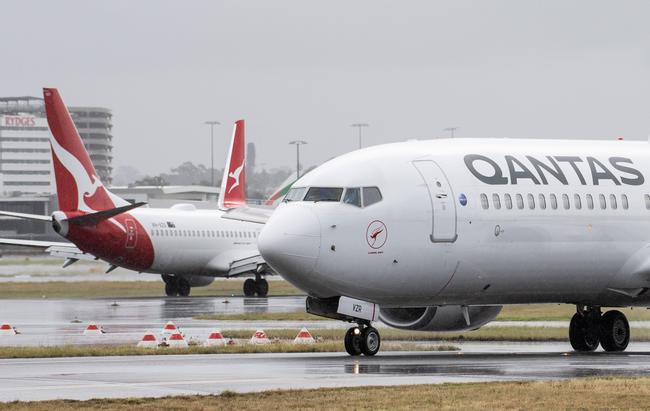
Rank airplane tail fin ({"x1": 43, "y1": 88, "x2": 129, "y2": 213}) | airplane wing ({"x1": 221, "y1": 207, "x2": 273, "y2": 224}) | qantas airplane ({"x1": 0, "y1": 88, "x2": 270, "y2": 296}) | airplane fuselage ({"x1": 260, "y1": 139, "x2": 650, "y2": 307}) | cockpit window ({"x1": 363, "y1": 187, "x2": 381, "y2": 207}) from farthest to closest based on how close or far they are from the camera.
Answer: airplane wing ({"x1": 221, "y1": 207, "x2": 273, "y2": 224}) < qantas airplane ({"x1": 0, "y1": 88, "x2": 270, "y2": 296}) < airplane tail fin ({"x1": 43, "y1": 88, "x2": 129, "y2": 213}) < cockpit window ({"x1": 363, "y1": 187, "x2": 381, "y2": 207}) < airplane fuselage ({"x1": 260, "y1": 139, "x2": 650, "y2": 307})

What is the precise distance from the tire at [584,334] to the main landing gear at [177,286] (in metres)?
41.1

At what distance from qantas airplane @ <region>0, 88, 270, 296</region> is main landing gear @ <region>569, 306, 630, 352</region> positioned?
101ft

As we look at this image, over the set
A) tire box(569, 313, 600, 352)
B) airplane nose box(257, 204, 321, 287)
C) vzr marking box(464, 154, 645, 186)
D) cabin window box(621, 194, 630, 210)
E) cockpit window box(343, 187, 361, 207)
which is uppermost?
vzr marking box(464, 154, 645, 186)

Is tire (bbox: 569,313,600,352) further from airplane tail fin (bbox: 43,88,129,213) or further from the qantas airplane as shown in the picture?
airplane tail fin (bbox: 43,88,129,213)

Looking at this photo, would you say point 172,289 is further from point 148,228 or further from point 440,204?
point 440,204

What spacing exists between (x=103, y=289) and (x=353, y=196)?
4786 centimetres

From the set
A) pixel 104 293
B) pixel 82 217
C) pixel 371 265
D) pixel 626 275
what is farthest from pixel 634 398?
pixel 104 293

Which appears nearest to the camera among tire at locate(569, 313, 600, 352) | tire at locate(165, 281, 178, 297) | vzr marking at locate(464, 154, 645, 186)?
vzr marking at locate(464, 154, 645, 186)

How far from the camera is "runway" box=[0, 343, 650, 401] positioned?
19844 millimetres

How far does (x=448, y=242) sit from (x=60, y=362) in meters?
7.64

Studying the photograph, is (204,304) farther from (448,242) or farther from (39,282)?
(448,242)

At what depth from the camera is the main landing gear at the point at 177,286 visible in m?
70.0

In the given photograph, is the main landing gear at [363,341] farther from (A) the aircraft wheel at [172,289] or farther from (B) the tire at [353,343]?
(A) the aircraft wheel at [172,289]

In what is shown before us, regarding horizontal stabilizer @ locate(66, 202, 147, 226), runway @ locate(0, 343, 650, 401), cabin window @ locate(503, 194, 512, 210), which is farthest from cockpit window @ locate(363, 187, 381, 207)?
horizontal stabilizer @ locate(66, 202, 147, 226)
